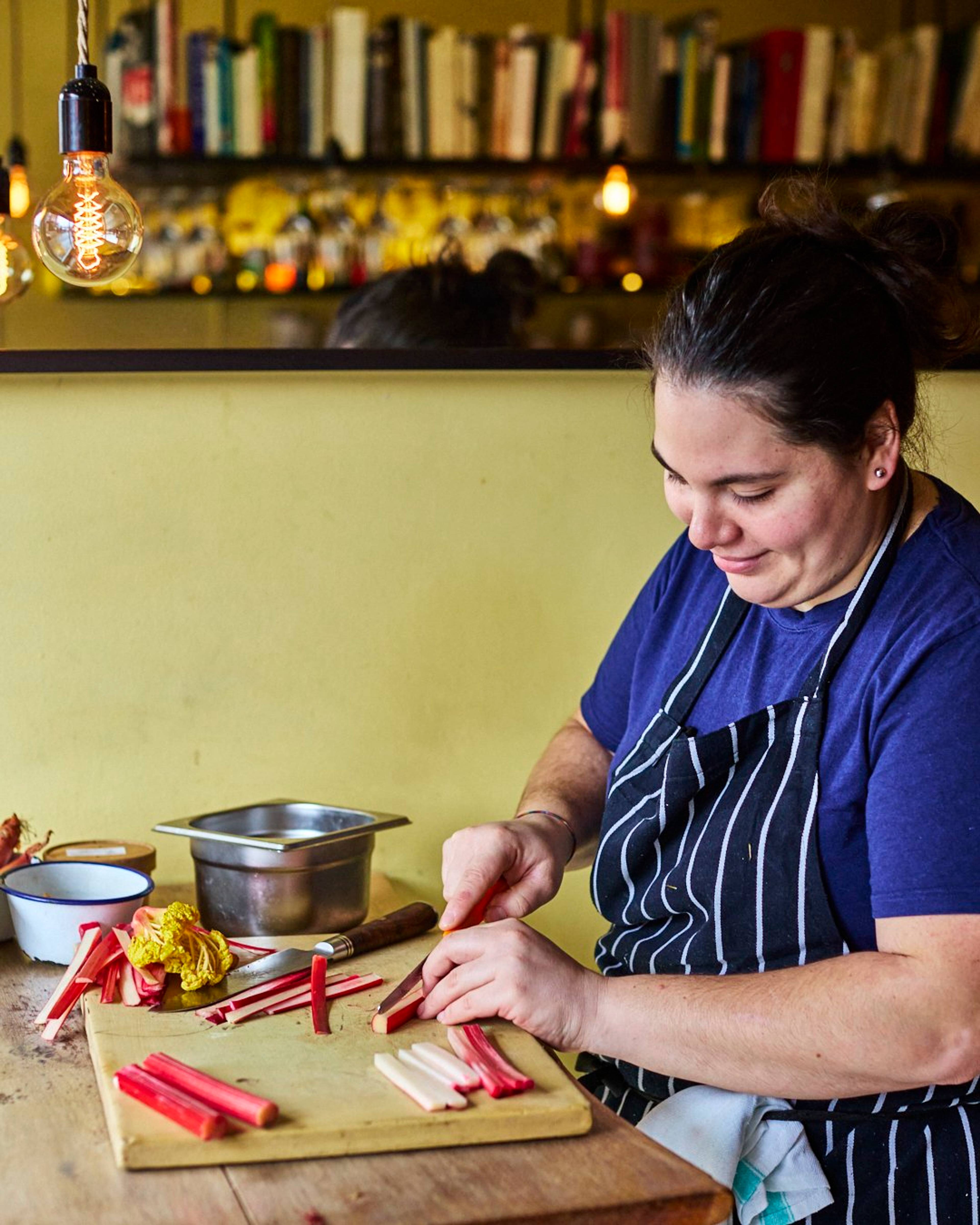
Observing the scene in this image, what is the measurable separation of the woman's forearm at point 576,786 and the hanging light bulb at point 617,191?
7.90 ft

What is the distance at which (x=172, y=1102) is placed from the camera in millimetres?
1074

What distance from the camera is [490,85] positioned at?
14.4 ft

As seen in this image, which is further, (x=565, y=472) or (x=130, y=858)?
(x=565, y=472)

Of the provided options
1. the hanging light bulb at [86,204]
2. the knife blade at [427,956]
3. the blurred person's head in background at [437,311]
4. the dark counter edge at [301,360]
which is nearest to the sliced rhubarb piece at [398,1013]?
the knife blade at [427,956]

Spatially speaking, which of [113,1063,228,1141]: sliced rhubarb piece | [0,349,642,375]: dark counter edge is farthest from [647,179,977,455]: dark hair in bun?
→ [113,1063,228,1141]: sliced rhubarb piece

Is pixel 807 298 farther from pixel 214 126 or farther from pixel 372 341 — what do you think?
pixel 214 126

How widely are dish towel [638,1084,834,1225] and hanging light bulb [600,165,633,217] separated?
294 centimetres

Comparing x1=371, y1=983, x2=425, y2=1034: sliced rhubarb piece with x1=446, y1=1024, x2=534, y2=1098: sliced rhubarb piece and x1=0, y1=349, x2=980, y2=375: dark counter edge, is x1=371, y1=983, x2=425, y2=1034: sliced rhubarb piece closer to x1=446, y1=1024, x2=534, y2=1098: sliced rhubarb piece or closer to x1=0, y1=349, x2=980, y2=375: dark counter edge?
x1=446, y1=1024, x2=534, y2=1098: sliced rhubarb piece

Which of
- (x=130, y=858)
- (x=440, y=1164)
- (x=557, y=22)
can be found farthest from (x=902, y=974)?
(x=557, y=22)

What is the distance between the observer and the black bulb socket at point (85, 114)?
4.28 ft

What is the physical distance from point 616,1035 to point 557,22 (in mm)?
4202

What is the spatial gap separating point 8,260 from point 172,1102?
3.38ft

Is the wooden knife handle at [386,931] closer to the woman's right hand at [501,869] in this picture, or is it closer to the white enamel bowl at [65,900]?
the woman's right hand at [501,869]

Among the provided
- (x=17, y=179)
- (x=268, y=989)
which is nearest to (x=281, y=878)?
(x=268, y=989)
